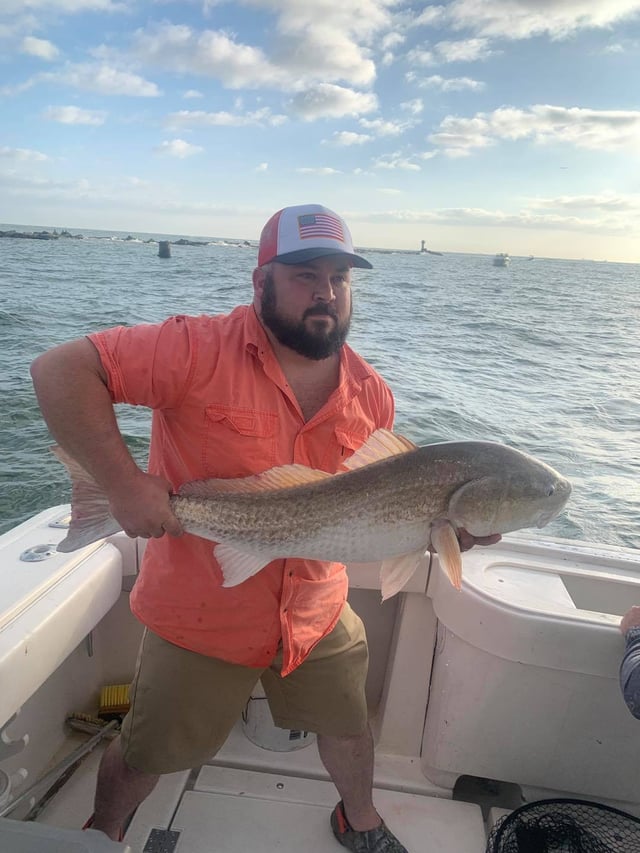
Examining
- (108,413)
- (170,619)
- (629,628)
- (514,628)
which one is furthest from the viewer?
(514,628)

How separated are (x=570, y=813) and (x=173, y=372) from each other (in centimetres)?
307

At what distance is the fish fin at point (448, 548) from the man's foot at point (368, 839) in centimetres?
160

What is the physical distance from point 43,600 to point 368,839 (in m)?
2.05

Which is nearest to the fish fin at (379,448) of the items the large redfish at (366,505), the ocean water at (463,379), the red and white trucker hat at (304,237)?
the large redfish at (366,505)

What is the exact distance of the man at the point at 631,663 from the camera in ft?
8.43

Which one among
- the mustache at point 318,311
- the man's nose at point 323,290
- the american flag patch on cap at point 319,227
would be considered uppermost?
the american flag patch on cap at point 319,227

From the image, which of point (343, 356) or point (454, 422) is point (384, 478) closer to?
point (343, 356)

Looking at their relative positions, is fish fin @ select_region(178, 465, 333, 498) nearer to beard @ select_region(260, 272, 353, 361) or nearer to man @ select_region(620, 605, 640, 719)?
beard @ select_region(260, 272, 353, 361)

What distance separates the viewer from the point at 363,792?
125 inches

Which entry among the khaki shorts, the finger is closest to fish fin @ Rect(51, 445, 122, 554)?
Answer: the finger

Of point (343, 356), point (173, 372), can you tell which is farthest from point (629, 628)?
point (173, 372)

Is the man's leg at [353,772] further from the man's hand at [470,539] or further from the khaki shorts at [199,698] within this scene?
the man's hand at [470,539]

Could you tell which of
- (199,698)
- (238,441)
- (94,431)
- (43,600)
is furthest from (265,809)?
(94,431)

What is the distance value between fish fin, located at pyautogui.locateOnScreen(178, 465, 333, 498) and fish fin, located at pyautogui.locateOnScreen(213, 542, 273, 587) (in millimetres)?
238
